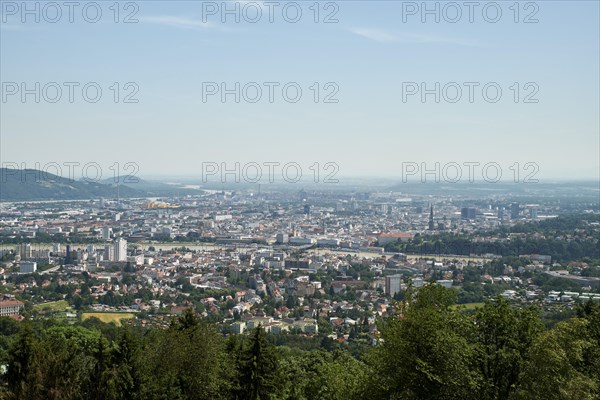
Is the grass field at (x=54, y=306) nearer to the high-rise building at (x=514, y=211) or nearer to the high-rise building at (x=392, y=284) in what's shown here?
the high-rise building at (x=392, y=284)

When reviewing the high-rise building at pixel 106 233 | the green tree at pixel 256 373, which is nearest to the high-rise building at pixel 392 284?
the green tree at pixel 256 373

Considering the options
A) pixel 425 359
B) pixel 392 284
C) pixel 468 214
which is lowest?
pixel 392 284

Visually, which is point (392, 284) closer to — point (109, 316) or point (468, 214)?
point (109, 316)

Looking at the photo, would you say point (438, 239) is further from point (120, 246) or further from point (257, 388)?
point (257, 388)

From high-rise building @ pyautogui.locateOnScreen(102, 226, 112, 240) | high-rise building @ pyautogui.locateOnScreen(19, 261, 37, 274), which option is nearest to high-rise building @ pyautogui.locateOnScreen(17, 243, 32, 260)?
high-rise building @ pyautogui.locateOnScreen(19, 261, 37, 274)

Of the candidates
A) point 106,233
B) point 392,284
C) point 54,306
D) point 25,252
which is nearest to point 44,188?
point 106,233

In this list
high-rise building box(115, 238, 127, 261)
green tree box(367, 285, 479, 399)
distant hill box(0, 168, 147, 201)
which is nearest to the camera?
green tree box(367, 285, 479, 399)

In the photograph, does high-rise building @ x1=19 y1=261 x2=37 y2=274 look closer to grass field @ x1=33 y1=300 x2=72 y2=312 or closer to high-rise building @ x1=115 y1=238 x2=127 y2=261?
high-rise building @ x1=115 y1=238 x2=127 y2=261
